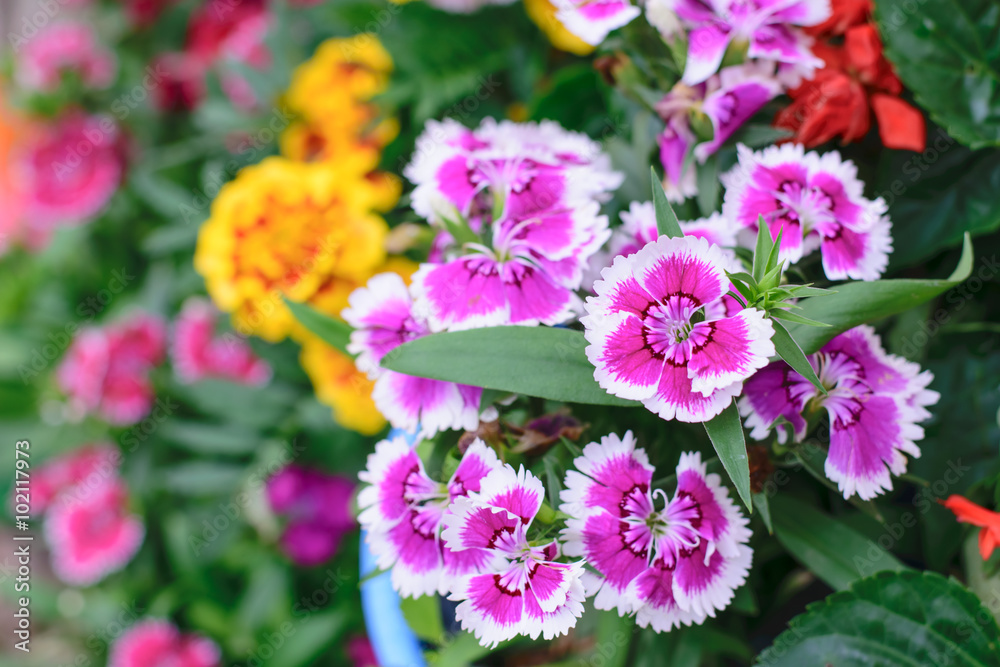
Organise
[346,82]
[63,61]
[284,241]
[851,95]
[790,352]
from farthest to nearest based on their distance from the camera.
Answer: [63,61]
[346,82]
[284,241]
[851,95]
[790,352]

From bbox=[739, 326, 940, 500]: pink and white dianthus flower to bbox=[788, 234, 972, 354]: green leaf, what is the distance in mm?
28

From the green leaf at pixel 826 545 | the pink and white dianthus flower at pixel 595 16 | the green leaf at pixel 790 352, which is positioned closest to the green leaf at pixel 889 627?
the green leaf at pixel 826 545

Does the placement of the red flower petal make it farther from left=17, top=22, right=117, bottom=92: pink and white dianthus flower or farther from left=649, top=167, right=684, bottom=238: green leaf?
left=17, top=22, right=117, bottom=92: pink and white dianthus flower

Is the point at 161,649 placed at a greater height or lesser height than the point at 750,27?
lesser

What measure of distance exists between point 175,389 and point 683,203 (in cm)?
98

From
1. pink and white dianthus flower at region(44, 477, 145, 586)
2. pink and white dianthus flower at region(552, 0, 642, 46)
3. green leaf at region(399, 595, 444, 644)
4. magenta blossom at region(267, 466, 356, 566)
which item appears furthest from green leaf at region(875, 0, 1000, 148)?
pink and white dianthus flower at region(44, 477, 145, 586)

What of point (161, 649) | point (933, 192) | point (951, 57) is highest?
point (951, 57)

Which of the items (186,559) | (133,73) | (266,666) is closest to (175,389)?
→ (186,559)

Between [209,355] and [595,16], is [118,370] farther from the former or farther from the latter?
[595,16]

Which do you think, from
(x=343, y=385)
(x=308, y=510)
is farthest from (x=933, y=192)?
(x=308, y=510)

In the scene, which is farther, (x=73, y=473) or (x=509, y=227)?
(x=73, y=473)

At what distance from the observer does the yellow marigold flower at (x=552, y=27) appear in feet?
3.16

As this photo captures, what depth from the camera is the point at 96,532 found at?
1.26 metres

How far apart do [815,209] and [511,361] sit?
0.27 metres
